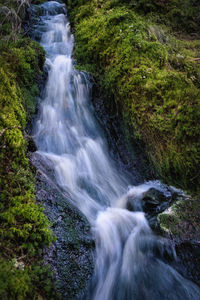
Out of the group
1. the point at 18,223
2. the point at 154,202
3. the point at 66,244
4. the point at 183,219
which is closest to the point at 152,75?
the point at 154,202

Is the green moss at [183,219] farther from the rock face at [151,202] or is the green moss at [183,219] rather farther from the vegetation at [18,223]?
the vegetation at [18,223]

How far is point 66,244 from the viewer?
310cm

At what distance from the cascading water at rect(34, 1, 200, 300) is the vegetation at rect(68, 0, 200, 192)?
0.78m

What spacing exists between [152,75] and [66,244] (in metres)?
4.78

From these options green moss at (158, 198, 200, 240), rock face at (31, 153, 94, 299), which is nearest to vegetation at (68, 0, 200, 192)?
green moss at (158, 198, 200, 240)

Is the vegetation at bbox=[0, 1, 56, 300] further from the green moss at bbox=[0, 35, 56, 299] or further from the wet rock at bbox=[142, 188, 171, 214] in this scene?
the wet rock at bbox=[142, 188, 171, 214]

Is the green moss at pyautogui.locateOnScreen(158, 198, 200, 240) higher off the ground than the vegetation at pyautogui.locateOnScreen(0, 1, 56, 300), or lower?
lower

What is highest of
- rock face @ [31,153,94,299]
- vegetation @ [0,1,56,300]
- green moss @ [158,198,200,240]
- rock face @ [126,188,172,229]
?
vegetation @ [0,1,56,300]

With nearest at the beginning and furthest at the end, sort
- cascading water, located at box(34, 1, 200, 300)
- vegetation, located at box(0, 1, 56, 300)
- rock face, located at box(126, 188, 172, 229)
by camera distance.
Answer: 1. vegetation, located at box(0, 1, 56, 300)
2. cascading water, located at box(34, 1, 200, 300)
3. rock face, located at box(126, 188, 172, 229)

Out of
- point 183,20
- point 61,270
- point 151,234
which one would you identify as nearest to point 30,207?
point 61,270

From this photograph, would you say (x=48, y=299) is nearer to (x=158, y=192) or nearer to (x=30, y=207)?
(x=30, y=207)

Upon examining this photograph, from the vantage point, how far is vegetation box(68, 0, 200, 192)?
5.02 metres

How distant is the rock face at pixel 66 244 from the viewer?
2775 millimetres

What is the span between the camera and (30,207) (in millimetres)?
2754
